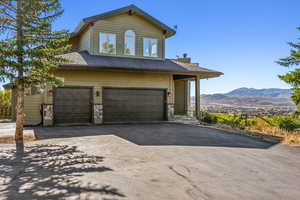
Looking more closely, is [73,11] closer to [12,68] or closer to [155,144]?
[12,68]

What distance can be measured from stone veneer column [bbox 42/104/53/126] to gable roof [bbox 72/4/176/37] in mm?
5773

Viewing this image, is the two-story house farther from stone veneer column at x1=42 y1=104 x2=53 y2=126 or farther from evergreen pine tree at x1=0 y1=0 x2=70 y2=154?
evergreen pine tree at x1=0 y1=0 x2=70 y2=154

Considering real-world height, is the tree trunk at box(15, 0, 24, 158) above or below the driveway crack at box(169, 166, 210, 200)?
above

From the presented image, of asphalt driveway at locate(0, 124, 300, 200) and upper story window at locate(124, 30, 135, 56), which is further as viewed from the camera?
upper story window at locate(124, 30, 135, 56)

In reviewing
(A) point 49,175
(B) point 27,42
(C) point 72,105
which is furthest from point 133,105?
(A) point 49,175

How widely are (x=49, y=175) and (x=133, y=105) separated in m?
9.66

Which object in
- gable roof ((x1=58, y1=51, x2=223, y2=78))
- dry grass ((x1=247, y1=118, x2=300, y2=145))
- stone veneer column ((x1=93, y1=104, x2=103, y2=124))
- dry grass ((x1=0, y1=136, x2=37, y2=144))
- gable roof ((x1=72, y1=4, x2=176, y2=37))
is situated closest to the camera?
dry grass ((x1=0, y1=136, x2=37, y2=144))

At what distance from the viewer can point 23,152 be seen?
243 inches

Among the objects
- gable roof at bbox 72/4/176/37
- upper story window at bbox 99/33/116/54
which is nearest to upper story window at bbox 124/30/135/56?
upper story window at bbox 99/33/116/54

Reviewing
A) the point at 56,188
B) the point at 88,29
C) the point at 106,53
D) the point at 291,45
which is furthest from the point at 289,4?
the point at 56,188

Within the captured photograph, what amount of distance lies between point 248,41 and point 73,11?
15003 mm

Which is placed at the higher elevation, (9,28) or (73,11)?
(73,11)

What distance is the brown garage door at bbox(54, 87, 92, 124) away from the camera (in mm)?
12220

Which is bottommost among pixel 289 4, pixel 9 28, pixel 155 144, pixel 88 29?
pixel 155 144
